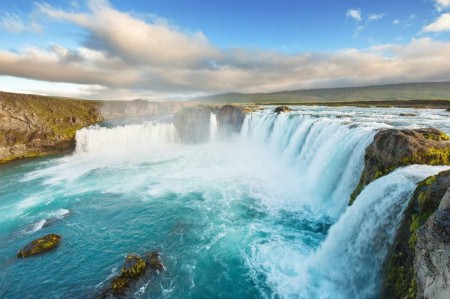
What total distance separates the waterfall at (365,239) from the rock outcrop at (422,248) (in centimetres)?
66

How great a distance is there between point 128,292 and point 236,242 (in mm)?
7090

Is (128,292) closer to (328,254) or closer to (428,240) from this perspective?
(328,254)

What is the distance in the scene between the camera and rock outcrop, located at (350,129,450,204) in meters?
13.1

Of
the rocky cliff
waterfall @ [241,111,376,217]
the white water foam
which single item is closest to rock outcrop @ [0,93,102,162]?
the rocky cliff

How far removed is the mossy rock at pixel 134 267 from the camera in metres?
13.8

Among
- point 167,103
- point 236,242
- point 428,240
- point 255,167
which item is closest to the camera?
point 428,240

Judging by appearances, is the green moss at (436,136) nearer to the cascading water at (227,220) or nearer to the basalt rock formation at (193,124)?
the cascading water at (227,220)

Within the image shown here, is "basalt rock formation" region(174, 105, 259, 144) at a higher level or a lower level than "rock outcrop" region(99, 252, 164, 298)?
higher

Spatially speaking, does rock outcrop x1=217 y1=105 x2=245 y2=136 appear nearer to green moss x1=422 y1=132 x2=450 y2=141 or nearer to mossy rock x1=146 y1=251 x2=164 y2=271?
green moss x1=422 y1=132 x2=450 y2=141

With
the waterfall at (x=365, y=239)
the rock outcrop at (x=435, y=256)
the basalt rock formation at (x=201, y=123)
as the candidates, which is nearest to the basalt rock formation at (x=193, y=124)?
the basalt rock formation at (x=201, y=123)

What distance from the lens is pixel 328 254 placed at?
1370cm

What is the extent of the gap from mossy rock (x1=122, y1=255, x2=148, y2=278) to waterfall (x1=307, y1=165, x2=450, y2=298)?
8767mm

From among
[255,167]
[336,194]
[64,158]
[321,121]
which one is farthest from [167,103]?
[336,194]

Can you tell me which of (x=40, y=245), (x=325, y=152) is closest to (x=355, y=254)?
(x=325, y=152)
